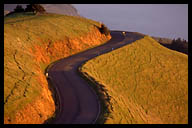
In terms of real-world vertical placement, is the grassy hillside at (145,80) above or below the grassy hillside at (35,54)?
below

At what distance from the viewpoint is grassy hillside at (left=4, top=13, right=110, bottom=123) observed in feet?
63.3

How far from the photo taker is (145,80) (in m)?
41.3

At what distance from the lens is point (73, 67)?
33.8 meters

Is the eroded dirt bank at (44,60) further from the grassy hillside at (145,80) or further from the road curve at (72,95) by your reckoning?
the grassy hillside at (145,80)

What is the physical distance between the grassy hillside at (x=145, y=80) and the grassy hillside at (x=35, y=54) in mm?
6936

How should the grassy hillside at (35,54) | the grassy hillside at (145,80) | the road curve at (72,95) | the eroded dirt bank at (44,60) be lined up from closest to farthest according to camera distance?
1. the eroded dirt bank at (44,60)
2. the grassy hillside at (35,54)
3. the road curve at (72,95)
4. the grassy hillside at (145,80)

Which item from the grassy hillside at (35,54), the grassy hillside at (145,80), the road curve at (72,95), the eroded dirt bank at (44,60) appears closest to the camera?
the eroded dirt bank at (44,60)

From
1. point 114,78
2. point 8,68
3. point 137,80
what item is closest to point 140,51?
point 137,80

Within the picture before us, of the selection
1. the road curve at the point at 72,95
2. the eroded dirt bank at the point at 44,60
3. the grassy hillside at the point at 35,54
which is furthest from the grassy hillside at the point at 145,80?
the grassy hillside at the point at 35,54

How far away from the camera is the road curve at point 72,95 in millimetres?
20781

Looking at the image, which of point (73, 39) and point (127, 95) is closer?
point (127, 95)

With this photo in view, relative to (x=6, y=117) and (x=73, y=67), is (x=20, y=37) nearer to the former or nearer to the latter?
(x=73, y=67)

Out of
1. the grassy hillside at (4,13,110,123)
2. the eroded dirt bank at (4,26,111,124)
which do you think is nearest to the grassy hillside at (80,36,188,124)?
the eroded dirt bank at (4,26,111,124)
